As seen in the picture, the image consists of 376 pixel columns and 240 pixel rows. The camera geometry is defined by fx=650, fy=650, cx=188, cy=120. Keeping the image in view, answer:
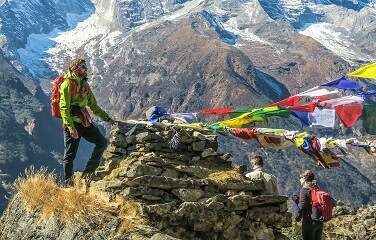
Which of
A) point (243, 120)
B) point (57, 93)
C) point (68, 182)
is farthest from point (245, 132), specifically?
point (57, 93)

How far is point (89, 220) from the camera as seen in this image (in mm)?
10648

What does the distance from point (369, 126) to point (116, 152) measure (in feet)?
20.1

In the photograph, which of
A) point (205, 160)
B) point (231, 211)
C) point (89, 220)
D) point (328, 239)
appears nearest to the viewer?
point (89, 220)

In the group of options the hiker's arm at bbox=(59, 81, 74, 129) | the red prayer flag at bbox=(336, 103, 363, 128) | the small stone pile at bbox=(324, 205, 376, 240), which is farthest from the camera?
the small stone pile at bbox=(324, 205, 376, 240)

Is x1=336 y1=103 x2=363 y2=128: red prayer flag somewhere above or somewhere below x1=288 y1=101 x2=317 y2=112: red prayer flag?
above

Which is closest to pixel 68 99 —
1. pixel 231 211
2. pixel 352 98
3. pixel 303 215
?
pixel 231 211

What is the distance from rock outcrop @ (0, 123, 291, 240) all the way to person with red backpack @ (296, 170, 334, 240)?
42 centimetres

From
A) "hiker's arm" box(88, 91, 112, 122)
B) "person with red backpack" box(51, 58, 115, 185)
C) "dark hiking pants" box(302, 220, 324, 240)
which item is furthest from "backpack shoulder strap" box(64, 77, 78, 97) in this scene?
"dark hiking pants" box(302, 220, 324, 240)

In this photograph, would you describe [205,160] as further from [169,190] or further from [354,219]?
[354,219]

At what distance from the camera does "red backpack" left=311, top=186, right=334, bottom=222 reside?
545 inches

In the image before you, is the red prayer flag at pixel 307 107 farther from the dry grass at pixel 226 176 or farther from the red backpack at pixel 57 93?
the red backpack at pixel 57 93

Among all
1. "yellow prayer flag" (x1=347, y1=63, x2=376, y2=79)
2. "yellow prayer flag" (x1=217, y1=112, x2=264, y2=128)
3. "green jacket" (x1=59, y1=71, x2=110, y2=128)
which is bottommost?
"yellow prayer flag" (x1=217, y1=112, x2=264, y2=128)

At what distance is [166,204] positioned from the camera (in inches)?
460

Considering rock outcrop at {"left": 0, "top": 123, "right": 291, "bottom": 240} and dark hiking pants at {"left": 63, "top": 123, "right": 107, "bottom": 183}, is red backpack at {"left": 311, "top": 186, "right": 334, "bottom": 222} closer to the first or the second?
rock outcrop at {"left": 0, "top": 123, "right": 291, "bottom": 240}
